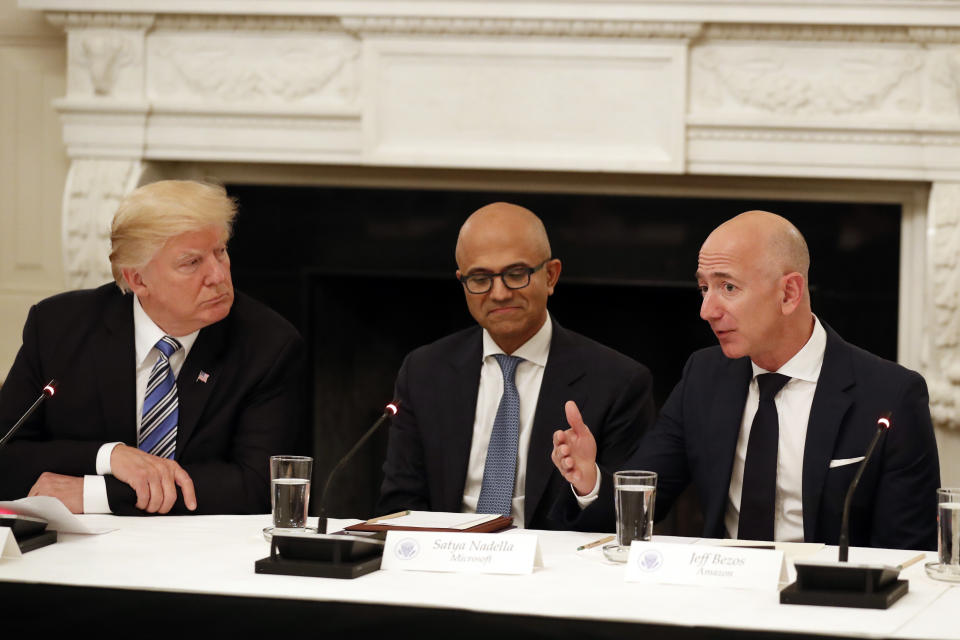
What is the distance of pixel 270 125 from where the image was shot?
4121 millimetres

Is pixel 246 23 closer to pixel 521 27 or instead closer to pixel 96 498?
pixel 521 27

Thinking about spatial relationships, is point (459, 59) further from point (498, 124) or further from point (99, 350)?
point (99, 350)

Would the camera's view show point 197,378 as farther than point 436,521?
Yes

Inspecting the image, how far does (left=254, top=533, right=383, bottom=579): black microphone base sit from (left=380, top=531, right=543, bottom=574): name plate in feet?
0.15

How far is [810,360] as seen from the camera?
2.41m

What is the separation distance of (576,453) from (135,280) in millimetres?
1039

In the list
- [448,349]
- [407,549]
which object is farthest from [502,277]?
[407,549]

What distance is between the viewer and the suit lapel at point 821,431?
2295 mm

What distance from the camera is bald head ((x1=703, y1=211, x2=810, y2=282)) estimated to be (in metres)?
2.41

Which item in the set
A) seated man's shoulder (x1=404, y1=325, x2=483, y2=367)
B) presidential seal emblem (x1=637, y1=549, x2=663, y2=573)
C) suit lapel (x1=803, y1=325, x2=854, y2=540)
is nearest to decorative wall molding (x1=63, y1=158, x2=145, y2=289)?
seated man's shoulder (x1=404, y1=325, x2=483, y2=367)

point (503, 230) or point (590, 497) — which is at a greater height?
point (503, 230)

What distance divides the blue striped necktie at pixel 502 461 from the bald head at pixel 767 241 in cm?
57

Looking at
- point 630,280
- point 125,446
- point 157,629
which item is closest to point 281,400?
point 125,446

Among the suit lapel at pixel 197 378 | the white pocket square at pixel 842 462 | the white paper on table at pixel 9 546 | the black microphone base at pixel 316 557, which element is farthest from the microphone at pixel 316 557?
the white pocket square at pixel 842 462
